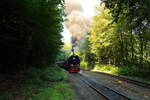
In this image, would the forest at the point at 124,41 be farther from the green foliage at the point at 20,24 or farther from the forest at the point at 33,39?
the green foliage at the point at 20,24

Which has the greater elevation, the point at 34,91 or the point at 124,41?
the point at 124,41

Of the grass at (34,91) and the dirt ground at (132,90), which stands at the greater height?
→ the grass at (34,91)

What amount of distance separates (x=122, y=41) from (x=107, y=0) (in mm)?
15336

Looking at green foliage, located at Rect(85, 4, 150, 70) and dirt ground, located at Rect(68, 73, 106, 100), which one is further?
green foliage, located at Rect(85, 4, 150, 70)

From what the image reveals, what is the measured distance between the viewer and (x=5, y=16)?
356 inches

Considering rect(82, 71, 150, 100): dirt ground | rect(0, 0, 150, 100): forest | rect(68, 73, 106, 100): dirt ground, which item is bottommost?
rect(68, 73, 106, 100): dirt ground

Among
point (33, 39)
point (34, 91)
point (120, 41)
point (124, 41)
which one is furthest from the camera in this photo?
point (120, 41)

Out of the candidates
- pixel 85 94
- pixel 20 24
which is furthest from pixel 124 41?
pixel 20 24

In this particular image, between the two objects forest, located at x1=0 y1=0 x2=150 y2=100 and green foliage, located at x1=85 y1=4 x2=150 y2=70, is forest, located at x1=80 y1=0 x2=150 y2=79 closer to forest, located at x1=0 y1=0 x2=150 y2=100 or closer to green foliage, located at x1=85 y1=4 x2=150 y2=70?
green foliage, located at x1=85 y1=4 x2=150 y2=70

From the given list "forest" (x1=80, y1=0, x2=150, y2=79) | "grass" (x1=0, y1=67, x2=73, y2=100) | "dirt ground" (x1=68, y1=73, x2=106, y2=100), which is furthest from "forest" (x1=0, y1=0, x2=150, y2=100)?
Result: "dirt ground" (x1=68, y1=73, x2=106, y2=100)

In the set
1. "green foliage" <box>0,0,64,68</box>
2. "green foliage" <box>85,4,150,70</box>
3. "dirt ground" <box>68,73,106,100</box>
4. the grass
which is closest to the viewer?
the grass

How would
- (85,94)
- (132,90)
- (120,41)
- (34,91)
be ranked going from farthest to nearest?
(120,41), (132,90), (85,94), (34,91)

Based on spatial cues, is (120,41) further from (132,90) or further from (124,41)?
(132,90)

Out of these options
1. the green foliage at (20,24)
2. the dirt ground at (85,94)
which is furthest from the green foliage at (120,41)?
the green foliage at (20,24)
